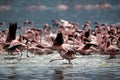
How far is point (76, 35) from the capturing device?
32125mm

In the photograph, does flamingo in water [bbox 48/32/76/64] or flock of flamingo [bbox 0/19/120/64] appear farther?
flock of flamingo [bbox 0/19/120/64]

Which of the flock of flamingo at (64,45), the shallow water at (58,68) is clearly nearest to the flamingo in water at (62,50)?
the flock of flamingo at (64,45)

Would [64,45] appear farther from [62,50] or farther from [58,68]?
[58,68]

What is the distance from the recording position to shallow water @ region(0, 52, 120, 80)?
21406 mm

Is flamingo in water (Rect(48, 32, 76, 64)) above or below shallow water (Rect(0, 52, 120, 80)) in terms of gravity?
above

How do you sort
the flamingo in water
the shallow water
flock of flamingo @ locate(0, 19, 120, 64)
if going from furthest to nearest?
flock of flamingo @ locate(0, 19, 120, 64)
the flamingo in water
the shallow water

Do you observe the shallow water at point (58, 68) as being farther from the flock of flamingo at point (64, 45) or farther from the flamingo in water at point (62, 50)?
the flock of flamingo at point (64, 45)

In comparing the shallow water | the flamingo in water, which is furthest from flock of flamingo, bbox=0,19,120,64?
the shallow water

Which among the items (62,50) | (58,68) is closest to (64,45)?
(62,50)

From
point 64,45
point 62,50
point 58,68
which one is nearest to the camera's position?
point 58,68

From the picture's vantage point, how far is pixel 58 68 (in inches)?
923

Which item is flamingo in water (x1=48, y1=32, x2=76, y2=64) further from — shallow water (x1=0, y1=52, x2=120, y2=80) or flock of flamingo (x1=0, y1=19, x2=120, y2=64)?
shallow water (x1=0, y1=52, x2=120, y2=80)

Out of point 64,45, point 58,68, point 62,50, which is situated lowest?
point 58,68

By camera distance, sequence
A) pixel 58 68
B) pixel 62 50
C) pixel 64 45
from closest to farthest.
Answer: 1. pixel 58 68
2. pixel 62 50
3. pixel 64 45
